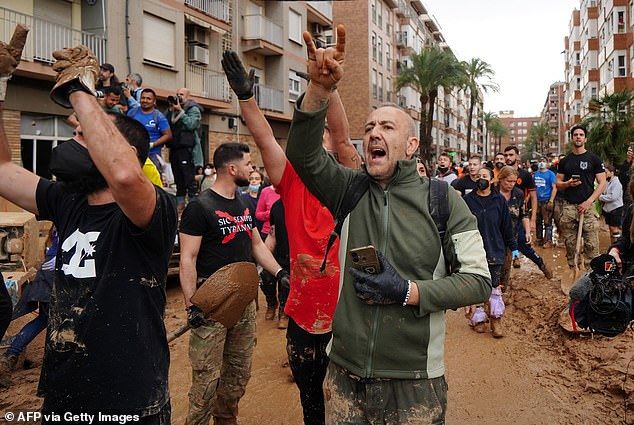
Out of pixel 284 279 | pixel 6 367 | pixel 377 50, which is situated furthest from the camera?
pixel 377 50

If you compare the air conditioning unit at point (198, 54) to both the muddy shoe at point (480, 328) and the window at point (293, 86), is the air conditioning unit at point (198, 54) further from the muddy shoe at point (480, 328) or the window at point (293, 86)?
the muddy shoe at point (480, 328)

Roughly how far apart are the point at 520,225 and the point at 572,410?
454cm

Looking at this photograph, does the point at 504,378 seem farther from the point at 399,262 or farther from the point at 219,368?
the point at 399,262

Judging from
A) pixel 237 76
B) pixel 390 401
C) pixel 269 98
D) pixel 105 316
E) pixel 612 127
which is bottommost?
pixel 390 401

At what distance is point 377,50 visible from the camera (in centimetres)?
4231

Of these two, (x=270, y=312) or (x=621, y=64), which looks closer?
(x=270, y=312)

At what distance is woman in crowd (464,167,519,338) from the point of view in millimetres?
6516

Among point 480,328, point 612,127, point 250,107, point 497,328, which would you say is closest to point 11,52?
point 250,107

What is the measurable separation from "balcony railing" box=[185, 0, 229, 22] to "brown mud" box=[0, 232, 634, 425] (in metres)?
15.8

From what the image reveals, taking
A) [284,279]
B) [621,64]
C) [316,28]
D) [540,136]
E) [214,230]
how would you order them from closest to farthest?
1. [284,279]
2. [214,230]
3. [316,28]
4. [621,64]
5. [540,136]

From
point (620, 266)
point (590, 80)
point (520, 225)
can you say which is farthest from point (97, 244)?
point (590, 80)

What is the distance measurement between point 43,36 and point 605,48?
4308cm

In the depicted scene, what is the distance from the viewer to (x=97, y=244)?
87.7 inches

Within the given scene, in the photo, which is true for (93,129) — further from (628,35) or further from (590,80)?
(590,80)
